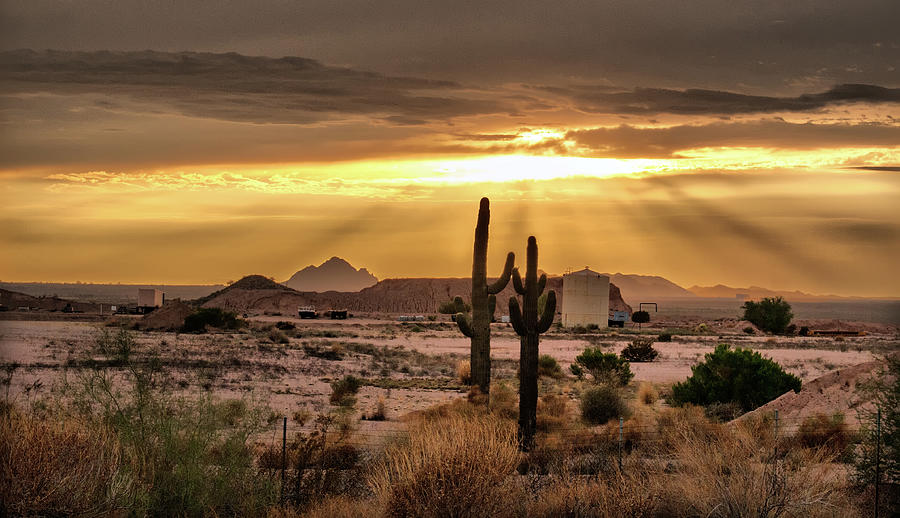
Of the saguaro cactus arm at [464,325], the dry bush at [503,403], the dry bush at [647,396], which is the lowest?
the dry bush at [647,396]

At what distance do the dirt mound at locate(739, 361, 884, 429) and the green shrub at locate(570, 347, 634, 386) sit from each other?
1347cm

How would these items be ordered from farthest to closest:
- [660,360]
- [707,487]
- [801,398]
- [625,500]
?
[660,360] → [801,398] → [707,487] → [625,500]

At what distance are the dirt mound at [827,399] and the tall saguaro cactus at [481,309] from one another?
8.43 m

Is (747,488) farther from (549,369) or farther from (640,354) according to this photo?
(640,354)

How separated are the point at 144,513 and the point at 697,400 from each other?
2304 centimetres

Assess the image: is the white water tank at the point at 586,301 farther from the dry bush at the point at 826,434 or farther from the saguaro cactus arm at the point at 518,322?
the saguaro cactus arm at the point at 518,322

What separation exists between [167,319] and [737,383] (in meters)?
67.0

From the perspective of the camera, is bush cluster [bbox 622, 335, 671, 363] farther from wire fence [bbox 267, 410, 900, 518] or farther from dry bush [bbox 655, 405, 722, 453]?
wire fence [bbox 267, 410, 900, 518]

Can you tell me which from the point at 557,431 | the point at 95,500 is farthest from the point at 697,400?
the point at 95,500

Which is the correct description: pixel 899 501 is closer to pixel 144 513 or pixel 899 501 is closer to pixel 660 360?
pixel 144 513

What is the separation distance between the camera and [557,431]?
84.9 feet

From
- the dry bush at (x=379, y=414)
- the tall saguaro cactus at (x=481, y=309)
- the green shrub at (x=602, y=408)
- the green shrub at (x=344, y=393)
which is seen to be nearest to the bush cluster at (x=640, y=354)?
the green shrub at (x=344, y=393)

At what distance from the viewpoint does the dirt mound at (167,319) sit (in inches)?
3312

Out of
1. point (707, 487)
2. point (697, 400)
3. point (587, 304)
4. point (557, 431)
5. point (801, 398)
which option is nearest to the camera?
point (707, 487)
